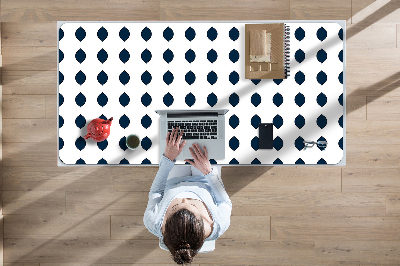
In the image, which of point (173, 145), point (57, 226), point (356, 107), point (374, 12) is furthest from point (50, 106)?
point (374, 12)

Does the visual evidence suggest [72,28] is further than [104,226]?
No

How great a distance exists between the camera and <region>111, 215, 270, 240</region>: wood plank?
183 cm

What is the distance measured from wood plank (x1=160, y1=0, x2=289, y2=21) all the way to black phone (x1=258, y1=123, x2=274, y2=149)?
84 centimetres

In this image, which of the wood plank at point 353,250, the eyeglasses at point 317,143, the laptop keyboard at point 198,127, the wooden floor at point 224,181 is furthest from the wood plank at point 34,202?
the wood plank at point 353,250

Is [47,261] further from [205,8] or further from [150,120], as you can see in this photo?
[205,8]

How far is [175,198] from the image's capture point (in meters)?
1.25

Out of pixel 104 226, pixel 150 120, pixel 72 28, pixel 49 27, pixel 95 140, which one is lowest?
pixel 104 226

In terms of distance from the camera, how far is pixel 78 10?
71.4 inches

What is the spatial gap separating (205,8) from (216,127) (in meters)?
0.94

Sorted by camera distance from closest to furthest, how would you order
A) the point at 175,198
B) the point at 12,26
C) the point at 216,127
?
the point at 175,198 → the point at 216,127 → the point at 12,26

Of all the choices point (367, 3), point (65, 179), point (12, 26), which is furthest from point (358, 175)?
point (12, 26)

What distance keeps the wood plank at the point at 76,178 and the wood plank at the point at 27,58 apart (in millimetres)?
735

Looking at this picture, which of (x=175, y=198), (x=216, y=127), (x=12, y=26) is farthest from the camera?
(x=12, y=26)

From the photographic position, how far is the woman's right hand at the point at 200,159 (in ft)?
4.75
